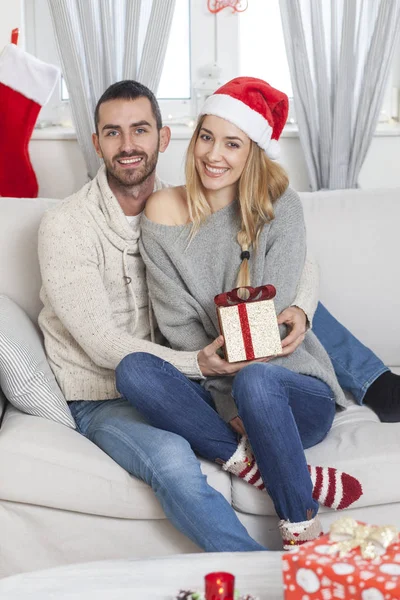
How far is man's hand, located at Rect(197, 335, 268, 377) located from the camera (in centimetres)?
199

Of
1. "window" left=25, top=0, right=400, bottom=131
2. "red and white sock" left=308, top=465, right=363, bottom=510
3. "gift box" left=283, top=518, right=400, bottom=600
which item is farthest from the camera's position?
"window" left=25, top=0, right=400, bottom=131

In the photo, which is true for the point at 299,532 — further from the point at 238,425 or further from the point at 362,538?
the point at 362,538

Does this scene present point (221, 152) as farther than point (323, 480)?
Yes

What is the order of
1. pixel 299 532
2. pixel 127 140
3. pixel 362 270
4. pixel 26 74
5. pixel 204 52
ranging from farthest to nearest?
pixel 204 52
pixel 26 74
pixel 362 270
pixel 127 140
pixel 299 532

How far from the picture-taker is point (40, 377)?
2074mm

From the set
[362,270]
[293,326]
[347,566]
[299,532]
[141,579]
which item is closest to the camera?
[347,566]

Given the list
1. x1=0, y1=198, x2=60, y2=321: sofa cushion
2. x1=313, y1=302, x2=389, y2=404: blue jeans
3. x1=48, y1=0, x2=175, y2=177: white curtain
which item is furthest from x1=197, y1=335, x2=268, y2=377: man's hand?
x1=48, y1=0, x2=175, y2=177: white curtain

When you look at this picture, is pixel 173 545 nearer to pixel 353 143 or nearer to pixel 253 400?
pixel 253 400

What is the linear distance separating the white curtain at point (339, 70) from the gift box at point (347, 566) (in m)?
2.02

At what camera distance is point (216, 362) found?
1.99 meters

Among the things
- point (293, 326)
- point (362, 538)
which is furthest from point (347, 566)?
point (293, 326)

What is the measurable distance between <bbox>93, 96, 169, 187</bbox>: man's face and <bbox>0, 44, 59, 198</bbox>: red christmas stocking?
82 cm

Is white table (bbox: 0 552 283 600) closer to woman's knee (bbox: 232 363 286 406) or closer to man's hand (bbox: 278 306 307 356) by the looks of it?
woman's knee (bbox: 232 363 286 406)

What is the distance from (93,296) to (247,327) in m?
0.39
